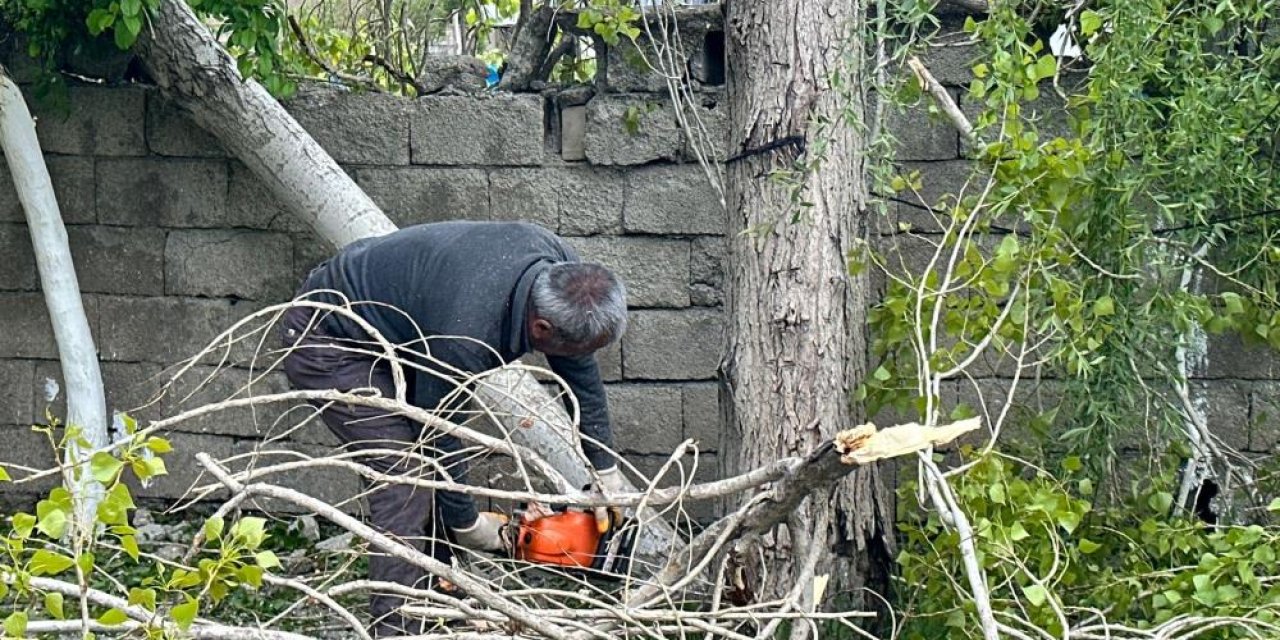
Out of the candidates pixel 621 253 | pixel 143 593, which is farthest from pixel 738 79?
pixel 143 593

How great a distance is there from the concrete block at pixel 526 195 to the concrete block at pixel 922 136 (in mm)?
1236

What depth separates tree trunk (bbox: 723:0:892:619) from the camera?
12.8 feet

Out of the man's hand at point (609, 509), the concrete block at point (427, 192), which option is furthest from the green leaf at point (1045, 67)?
the concrete block at point (427, 192)

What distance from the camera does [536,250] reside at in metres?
3.97

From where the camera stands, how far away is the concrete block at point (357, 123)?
5227mm

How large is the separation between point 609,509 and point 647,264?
1368 millimetres

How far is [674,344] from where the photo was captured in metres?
5.20

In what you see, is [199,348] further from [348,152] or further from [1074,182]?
[1074,182]

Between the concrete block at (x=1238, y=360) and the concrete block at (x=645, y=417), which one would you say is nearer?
the concrete block at (x=1238, y=360)

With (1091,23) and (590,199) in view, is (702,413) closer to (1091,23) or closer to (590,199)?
(590,199)

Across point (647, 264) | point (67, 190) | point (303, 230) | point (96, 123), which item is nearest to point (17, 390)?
point (67, 190)

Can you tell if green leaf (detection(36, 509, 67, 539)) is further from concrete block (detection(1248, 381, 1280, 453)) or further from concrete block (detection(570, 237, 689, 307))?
concrete block (detection(1248, 381, 1280, 453))

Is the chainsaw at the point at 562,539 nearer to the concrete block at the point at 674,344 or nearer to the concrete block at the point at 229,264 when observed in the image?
the concrete block at the point at 674,344

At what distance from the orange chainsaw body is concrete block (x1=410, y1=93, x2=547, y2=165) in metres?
A: 1.60
